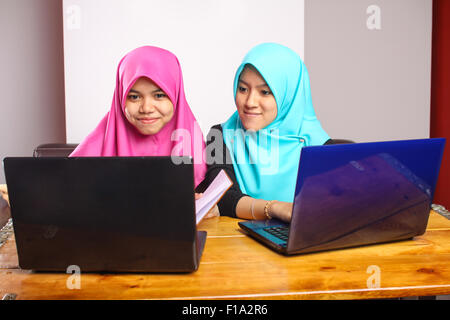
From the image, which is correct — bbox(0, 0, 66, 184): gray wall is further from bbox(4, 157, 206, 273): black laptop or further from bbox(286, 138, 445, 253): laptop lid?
bbox(286, 138, 445, 253): laptop lid

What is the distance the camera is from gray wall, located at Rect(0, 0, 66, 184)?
2.15 metres

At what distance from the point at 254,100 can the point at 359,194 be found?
2.01ft

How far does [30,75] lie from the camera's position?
86.0 inches

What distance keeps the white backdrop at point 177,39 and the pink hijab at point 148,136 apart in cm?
75

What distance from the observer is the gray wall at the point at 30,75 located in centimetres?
215

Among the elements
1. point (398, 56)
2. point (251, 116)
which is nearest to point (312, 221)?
point (251, 116)

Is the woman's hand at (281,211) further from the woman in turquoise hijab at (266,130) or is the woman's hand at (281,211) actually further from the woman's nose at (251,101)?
the woman's nose at (251,101)

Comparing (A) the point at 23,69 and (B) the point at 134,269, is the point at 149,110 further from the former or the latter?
(A) the point at 23,69

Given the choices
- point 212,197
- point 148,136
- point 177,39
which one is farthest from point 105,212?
point 177,39

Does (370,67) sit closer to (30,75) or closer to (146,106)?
(146,106)

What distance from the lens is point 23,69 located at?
2176 mm

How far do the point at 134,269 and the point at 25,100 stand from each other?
2.00 metres
